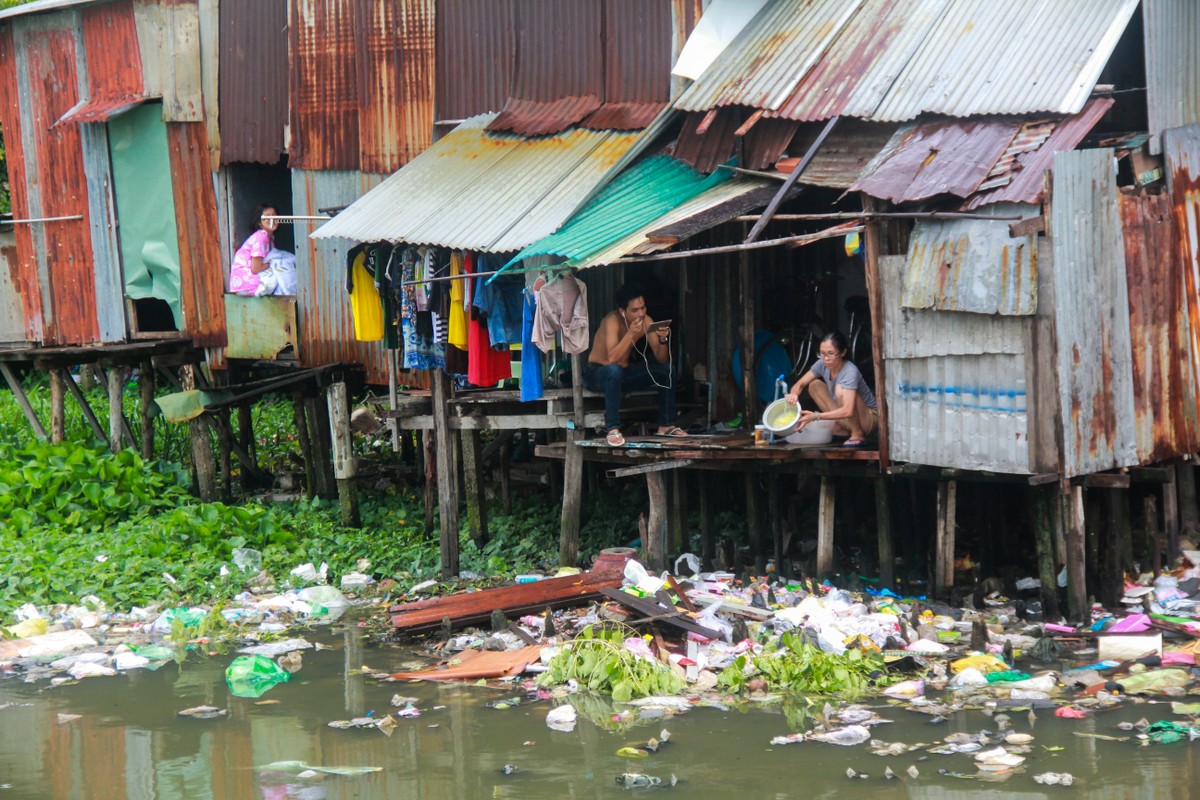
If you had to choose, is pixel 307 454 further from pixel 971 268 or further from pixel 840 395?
pixel 971 268

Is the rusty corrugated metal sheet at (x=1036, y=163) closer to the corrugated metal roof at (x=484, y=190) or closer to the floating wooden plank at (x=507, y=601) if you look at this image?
the corrugated metal roof at (x=484, y=190)

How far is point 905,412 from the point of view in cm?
1004

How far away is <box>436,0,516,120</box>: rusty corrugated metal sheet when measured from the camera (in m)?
13.5

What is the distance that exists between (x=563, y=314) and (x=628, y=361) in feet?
2.72

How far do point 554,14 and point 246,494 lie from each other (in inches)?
275

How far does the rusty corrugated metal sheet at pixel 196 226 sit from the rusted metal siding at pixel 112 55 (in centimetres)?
67

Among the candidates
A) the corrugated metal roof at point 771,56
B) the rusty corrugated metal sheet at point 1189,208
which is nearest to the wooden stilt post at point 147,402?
the corrugated metal roof at point 771,56

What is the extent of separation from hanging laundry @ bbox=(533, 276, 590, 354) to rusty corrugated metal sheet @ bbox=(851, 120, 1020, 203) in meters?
2.59

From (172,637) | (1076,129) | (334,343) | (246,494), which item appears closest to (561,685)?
(172,637)

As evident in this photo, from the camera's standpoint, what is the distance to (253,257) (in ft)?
49.0

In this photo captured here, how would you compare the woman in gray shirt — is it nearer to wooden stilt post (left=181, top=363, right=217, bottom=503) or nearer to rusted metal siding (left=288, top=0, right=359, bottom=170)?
rusted metal siding (left=288, top=0, right=359, bottom=170)

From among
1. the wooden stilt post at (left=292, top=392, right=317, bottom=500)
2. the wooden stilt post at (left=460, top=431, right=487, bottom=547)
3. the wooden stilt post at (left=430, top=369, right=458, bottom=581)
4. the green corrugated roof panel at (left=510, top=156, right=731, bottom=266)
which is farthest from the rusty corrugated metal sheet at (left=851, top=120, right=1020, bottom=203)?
the wooden stilt post at (left=292, top=392, right=317, bottom=500)

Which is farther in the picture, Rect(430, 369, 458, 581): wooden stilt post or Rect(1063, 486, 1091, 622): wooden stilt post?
Rect(430, 369, 458, 581): wooden stilt post

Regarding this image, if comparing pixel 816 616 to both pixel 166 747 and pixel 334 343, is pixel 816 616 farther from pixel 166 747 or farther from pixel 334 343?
pixel 334 343
